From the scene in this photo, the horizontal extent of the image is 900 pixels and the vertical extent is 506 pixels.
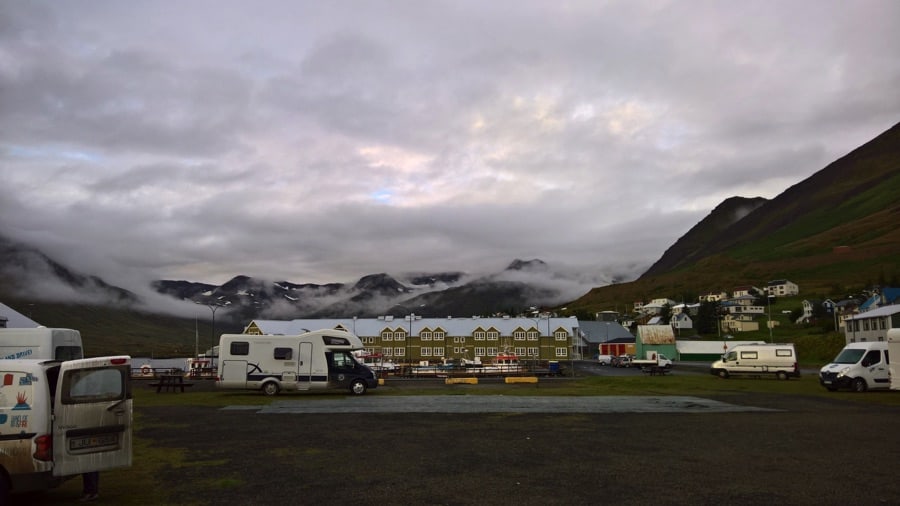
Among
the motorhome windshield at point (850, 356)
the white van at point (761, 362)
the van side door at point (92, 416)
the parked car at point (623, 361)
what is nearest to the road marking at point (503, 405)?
the motorhome windshield at point (850, 356)

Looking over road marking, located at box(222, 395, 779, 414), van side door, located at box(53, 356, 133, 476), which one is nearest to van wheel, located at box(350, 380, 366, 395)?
road marking, located at box(222, 395, 779, 414)

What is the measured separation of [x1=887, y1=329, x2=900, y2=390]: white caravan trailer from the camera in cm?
3116

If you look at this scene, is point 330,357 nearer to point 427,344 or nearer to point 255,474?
point 255,474

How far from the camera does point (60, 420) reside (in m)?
9.95

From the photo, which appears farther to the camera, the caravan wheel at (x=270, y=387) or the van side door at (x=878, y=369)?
the van side door at (x=878, y=369)

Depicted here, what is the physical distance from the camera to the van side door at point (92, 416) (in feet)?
32.6

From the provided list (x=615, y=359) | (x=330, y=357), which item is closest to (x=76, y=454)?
(x=330, y=357)

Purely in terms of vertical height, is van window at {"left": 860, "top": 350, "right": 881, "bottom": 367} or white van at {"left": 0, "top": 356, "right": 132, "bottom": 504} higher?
white van at {"left": 0, "top": 356, "right": 132, "bottom": 504}

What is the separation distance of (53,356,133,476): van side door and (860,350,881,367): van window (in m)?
36.8

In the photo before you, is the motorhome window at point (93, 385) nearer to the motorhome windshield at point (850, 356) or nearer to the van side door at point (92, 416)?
the van side door at point (92, 416)

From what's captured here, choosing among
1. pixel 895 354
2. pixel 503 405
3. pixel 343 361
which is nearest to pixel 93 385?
pixel 503 405

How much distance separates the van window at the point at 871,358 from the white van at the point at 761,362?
13.2 m

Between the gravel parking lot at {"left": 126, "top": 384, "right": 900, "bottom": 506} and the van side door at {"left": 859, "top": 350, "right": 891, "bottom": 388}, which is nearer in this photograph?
the gravel parking lot at {"left": 126, "top": 384, "right": 900, "bottom": 506}

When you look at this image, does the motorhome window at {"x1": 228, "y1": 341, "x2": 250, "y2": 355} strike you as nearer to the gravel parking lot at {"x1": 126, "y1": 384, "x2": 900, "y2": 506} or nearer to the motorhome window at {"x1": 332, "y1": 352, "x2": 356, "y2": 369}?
the motorhome window at {"x1": 332, "y1": 352, "x2": 356, "y2": 369}
